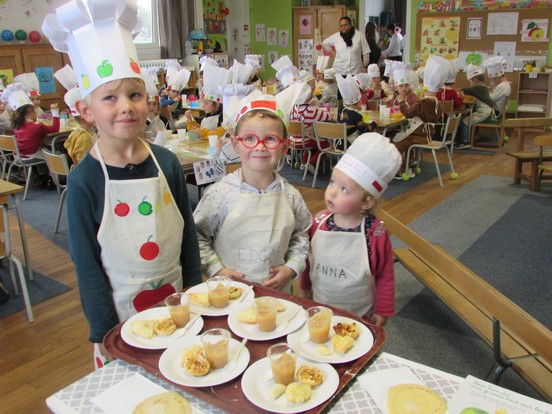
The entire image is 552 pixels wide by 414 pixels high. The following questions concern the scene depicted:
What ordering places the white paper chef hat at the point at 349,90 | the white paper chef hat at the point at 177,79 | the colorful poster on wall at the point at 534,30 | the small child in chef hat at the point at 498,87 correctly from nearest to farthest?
the white paper chef hat at the point at 349,90, the white paper chef hat at the point at 177,79, the small child in chef hat at the point at 498,87, the colorful poster on wall at the point at 534,30

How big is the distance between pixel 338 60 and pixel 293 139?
12.4 feet

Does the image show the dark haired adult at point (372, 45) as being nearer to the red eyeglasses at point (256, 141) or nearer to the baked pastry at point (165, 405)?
the red eyeglasses at point (256, 141)

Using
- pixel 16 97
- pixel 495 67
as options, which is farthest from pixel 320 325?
pixel 495 67

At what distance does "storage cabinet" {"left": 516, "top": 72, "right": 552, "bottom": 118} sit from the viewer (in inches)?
323

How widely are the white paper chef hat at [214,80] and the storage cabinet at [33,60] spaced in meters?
4.36

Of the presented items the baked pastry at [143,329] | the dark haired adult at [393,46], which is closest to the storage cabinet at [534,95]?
the dark haired adult at [393,46]

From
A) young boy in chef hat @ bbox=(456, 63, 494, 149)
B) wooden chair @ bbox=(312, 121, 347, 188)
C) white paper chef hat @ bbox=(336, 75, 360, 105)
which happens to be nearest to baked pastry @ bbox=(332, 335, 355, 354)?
wooden chair @ bbox=(312, 121, 347, 188)

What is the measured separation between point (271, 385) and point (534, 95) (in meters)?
9.00

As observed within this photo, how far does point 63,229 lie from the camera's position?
14.5 feet

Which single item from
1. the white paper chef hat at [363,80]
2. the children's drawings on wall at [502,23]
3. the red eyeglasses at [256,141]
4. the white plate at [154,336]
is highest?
the children's drawings on wall at [502,23]

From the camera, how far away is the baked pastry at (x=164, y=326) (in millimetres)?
1194

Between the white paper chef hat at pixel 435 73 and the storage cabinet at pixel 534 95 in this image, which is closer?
the white paper chef hat at pixel 435 73

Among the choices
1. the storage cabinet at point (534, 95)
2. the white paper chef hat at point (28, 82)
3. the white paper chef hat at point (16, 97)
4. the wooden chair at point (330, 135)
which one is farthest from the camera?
the storage cabinet at point (534, 95)

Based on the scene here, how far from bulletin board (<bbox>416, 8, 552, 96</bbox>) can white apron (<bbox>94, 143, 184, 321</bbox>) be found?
8.74 m
